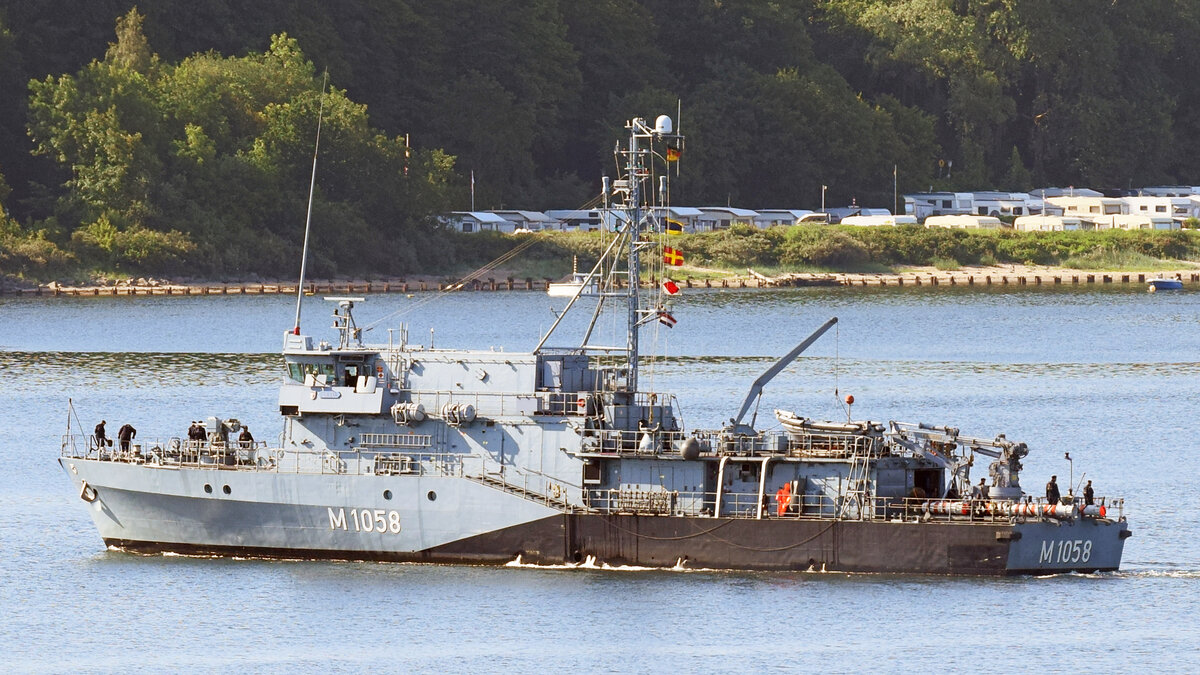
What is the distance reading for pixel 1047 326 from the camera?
364ft

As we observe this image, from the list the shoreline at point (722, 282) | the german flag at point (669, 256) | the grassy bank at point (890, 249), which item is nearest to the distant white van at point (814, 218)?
the grassy bank at point (890, 249)

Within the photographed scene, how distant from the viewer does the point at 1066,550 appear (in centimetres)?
4375

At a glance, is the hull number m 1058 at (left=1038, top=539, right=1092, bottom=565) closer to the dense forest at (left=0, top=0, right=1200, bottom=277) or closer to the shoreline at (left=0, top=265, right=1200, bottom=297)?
the shoreline at (left=0, top=265, right=1200, bottom=297)

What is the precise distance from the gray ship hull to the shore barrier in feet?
254

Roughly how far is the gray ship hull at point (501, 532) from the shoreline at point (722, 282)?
77313 millimetres

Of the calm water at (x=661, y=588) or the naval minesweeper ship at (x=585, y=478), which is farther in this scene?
the naval minesweeper ship at (x=585, y=478)

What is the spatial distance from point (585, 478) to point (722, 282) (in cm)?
9864

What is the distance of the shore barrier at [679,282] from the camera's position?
133250 mm

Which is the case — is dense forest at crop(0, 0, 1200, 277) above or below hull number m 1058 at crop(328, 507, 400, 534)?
above

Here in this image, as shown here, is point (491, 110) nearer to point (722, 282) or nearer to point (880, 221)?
point (722, 282)

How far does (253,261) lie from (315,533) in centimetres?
9423

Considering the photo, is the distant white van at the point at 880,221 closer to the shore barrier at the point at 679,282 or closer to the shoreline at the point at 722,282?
the shoreline at the point at 722,282

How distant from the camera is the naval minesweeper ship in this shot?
43.5 m

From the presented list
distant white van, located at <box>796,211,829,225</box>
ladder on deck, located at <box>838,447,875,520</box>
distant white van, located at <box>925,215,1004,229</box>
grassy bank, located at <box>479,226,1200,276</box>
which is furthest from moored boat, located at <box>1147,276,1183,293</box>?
ladder on deck, located at <box>838,447,875,520</box>
